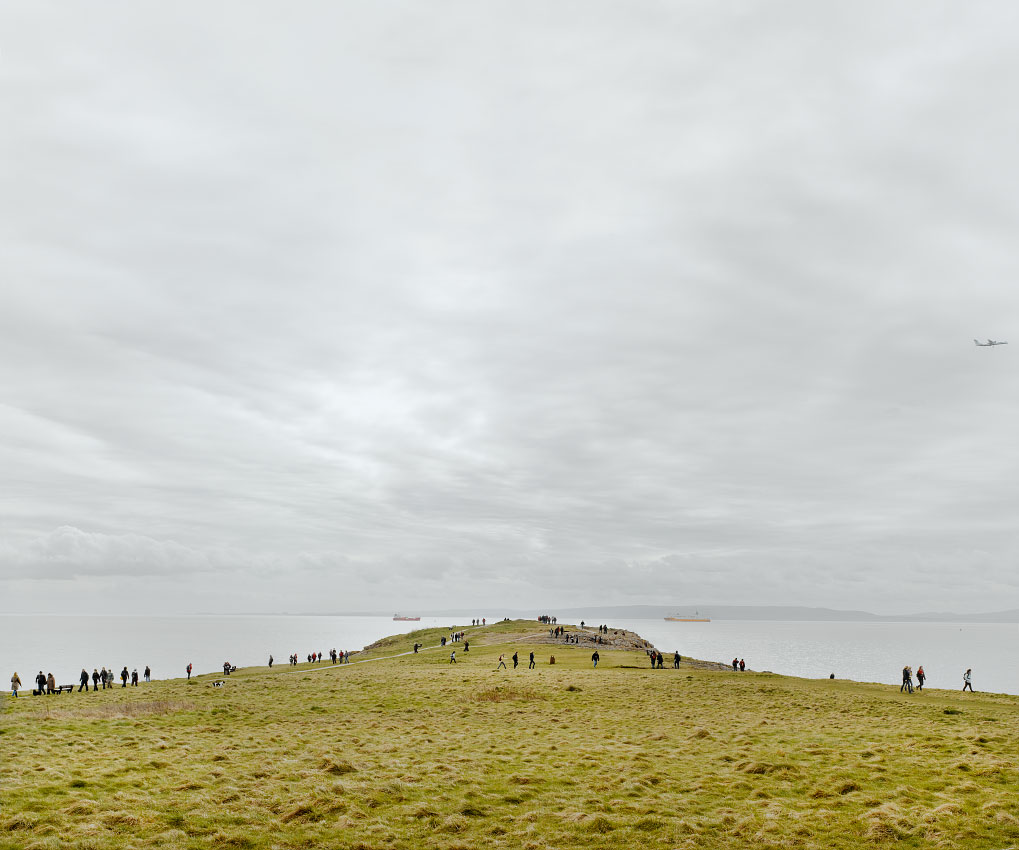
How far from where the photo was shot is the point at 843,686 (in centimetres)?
5606

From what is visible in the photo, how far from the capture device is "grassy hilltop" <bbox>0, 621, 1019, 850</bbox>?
1786 centimetres

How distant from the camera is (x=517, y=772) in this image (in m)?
24.8

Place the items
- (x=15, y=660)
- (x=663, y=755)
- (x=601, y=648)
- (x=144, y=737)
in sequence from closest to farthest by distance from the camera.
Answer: (x=663, y=755) → (x=144, y=737) → (x=601, y=648) → (x=15, y=660)

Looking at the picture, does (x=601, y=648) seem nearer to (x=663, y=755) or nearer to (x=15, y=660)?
(x=663, y=755)

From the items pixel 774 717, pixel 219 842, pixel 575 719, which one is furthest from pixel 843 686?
pixel 219 842

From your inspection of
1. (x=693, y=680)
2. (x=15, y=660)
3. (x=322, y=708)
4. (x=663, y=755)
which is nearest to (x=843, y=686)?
(x=693, y=680)

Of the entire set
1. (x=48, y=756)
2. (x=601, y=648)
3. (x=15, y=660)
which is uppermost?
(x=48, y=756)

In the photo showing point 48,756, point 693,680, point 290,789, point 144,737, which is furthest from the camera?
point 693,680

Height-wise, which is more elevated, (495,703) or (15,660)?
(495,703)

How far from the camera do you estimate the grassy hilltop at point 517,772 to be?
1786cm

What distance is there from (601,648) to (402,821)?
77400 mm

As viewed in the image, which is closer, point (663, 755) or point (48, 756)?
point (48, 756)

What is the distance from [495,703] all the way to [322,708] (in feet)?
37.4

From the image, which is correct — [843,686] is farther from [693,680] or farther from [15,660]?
[15,660]
